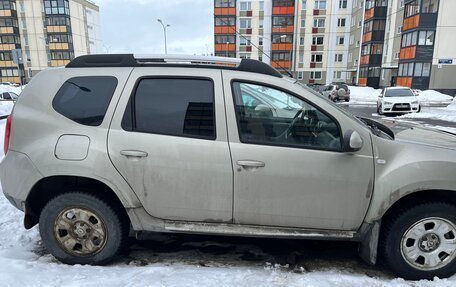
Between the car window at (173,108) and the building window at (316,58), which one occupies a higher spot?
the building window at (316,58)

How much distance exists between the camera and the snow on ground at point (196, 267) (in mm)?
2887

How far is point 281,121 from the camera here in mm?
3008

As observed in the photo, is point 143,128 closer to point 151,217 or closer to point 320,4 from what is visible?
point 151,217

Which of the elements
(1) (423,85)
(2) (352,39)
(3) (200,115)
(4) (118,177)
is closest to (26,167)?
(4) (118,177)

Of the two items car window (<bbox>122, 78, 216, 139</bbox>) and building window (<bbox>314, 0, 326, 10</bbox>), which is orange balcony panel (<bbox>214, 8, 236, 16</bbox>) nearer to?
building window (<bbox>314, 0, 326, 10</bbox>)

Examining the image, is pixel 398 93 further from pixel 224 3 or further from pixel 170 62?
pixel 224 3

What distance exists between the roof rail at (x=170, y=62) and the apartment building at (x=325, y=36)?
121 feet

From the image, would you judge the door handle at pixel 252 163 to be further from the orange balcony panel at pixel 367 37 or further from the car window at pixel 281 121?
the orange balcony panel at pixel 367 37

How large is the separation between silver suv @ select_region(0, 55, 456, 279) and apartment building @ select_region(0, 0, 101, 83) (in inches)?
2517

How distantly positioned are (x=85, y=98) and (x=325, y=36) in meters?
→ 54.1

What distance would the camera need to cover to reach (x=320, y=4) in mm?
51344

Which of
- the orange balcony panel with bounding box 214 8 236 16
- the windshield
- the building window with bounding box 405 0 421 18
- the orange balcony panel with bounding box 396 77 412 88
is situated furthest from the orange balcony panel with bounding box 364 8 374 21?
the windshield

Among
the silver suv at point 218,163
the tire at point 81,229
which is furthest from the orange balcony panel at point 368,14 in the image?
the tire at point 81,229

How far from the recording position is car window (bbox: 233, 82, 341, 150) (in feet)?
9.56
